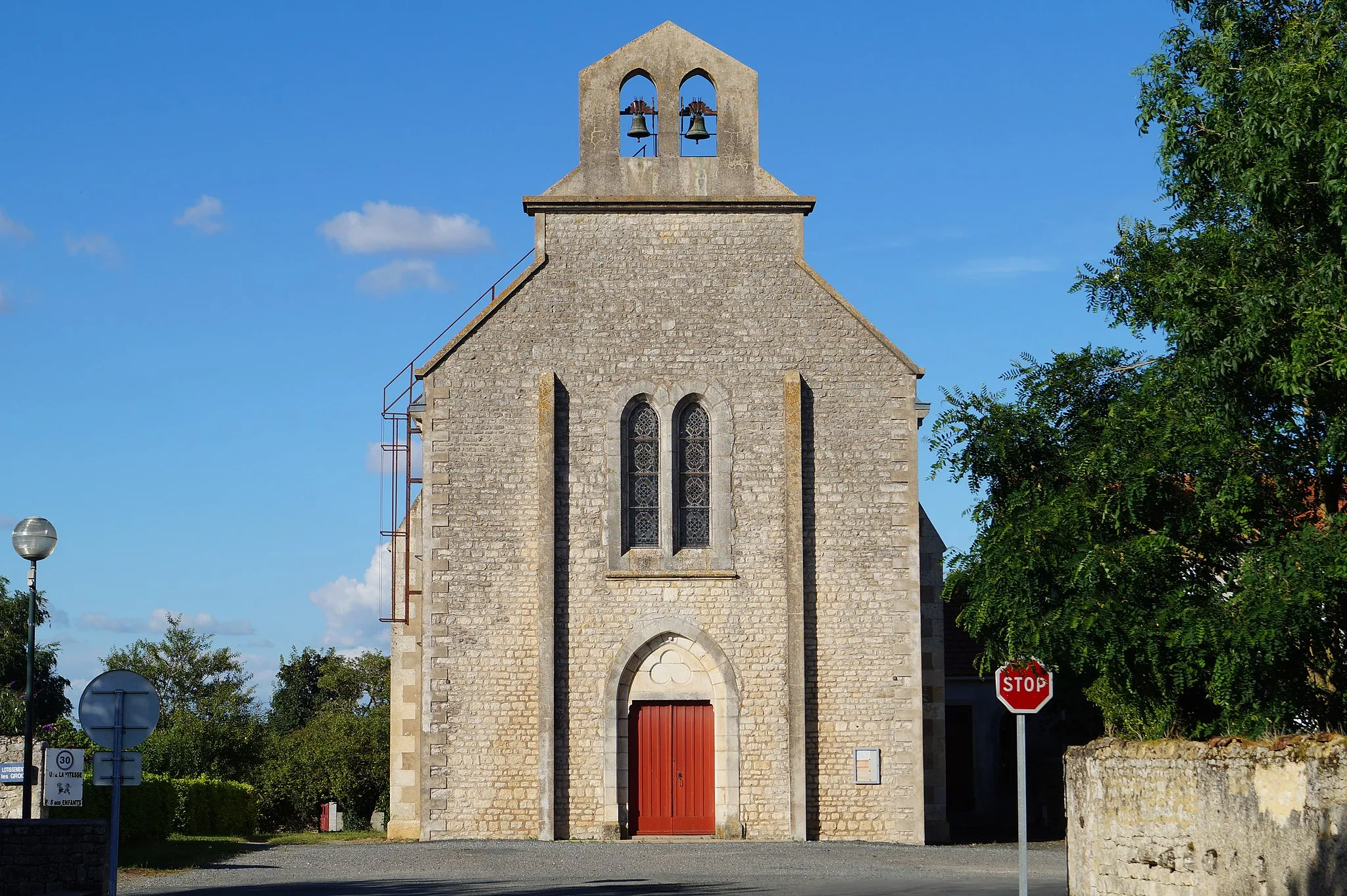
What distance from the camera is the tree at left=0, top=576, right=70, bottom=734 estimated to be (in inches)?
1622

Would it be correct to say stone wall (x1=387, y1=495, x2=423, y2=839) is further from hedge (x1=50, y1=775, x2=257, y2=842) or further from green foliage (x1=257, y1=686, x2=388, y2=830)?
green foliage (x1=257, y1=686, x2=388, y2=830)

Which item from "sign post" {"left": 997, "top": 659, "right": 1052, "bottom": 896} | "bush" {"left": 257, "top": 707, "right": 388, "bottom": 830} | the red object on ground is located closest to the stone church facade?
"sign post" {"left": 997, "top": 659, "right": 1052, "bottom": 896}

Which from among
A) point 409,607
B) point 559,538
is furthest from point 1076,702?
point 409,607

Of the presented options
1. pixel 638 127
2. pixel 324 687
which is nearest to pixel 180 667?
pixel 324 687

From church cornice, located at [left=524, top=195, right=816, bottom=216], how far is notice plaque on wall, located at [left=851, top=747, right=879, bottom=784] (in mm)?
8395

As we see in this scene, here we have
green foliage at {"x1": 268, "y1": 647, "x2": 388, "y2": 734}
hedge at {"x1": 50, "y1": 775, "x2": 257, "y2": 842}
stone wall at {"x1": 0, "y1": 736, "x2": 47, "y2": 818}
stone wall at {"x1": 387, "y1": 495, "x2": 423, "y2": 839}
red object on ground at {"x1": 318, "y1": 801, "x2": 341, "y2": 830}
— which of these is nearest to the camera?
stone wall at {"x1": 0, "y1": 736, "x2": 47, "y2": 818}

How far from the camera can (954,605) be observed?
3209cm

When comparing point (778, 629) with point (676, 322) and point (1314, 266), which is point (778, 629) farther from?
point (1314, 266)

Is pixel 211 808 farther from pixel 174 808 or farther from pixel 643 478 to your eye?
pixel 643 478

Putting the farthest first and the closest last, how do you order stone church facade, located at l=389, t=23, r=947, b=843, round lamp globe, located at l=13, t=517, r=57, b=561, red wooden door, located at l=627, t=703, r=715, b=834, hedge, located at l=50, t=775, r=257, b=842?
red wooden door, located at l=627, t=703, r=715, b=834 → stone church facade, located at l=389, t=23, r=947, b=843 → hedge, located at l=50, t=775, r=257, b=842 → round lamp globe, located at l=13, t=517, r=57, b=561

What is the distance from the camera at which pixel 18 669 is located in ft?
148

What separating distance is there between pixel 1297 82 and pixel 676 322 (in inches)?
495

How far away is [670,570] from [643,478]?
1.50m

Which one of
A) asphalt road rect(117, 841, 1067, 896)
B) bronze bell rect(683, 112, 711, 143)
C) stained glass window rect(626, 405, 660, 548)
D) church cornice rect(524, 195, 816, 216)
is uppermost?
bronze bell rect(683, 112, 711, 143)
